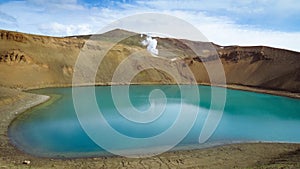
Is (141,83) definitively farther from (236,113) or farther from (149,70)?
(236,113)

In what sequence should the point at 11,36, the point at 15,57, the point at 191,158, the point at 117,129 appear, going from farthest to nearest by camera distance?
the point at 11,36, the point at 15,57, the point at 117,129, the point at 191,158

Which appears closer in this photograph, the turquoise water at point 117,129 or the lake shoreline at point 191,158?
the lake shoreline at point 191,158

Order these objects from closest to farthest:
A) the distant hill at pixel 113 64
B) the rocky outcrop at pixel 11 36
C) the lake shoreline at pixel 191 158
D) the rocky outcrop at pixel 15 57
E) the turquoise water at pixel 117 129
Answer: the lake shoreline at pixel 191 158 < the turquoise water at pixel 117 129 < the rocky outcrop at pixel 15 57 < the distant hill at pixel 113 64 < the rocky outcrop at pixel 11 36

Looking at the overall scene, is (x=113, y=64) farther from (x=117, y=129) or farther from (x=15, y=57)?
(x=117, y=129)

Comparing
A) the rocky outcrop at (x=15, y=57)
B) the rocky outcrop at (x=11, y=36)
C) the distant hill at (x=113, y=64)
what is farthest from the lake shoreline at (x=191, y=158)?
the rocky outcrop at (x=11, y=36)

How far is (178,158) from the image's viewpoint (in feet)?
53.1

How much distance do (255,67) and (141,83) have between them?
27730 millimetres

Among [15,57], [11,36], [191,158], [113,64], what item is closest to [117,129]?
[191,158]

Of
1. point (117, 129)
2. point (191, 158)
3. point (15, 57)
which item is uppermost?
point (15, 57)

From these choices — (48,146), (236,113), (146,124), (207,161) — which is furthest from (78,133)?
(236,113)

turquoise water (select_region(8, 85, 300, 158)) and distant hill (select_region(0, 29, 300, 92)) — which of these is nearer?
turquoise water (select_region(8, 85, 300, 158))

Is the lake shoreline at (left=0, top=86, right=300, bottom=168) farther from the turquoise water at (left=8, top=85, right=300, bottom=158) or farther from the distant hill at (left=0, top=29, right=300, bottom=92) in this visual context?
the distant hill at (left=0, top=29, right=300, bottom=92)

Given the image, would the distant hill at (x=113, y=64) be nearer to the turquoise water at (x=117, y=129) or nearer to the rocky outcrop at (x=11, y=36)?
the rocky outcrop at (x=11, y=36)

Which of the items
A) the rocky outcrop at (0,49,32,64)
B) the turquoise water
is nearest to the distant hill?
the rocky outcrop at (0,49,32,64)
